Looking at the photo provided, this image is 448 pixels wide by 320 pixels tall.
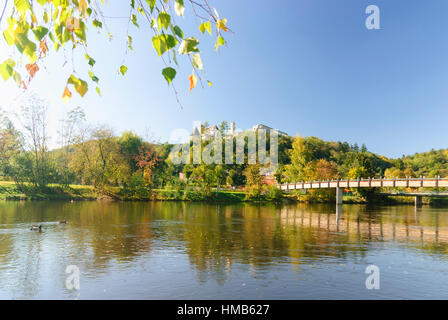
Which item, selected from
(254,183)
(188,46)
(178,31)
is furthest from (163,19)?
(254,183)

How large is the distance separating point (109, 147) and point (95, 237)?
153ft

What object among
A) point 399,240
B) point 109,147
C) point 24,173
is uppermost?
point 109,147

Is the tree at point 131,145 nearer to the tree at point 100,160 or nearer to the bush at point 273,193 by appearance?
the tree at point 100,160

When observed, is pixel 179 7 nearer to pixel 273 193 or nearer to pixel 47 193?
pixel 47 193

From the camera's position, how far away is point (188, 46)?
3119mm

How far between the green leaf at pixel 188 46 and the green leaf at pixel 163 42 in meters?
0.24

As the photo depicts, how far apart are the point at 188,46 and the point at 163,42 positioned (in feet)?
1.18

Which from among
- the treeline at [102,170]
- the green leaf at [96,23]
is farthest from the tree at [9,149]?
the green leaf at [96,23]

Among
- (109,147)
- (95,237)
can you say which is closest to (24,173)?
(109,147)

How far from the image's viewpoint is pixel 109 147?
6625cm

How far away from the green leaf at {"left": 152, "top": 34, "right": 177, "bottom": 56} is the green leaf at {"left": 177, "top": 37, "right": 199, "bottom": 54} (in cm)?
24
